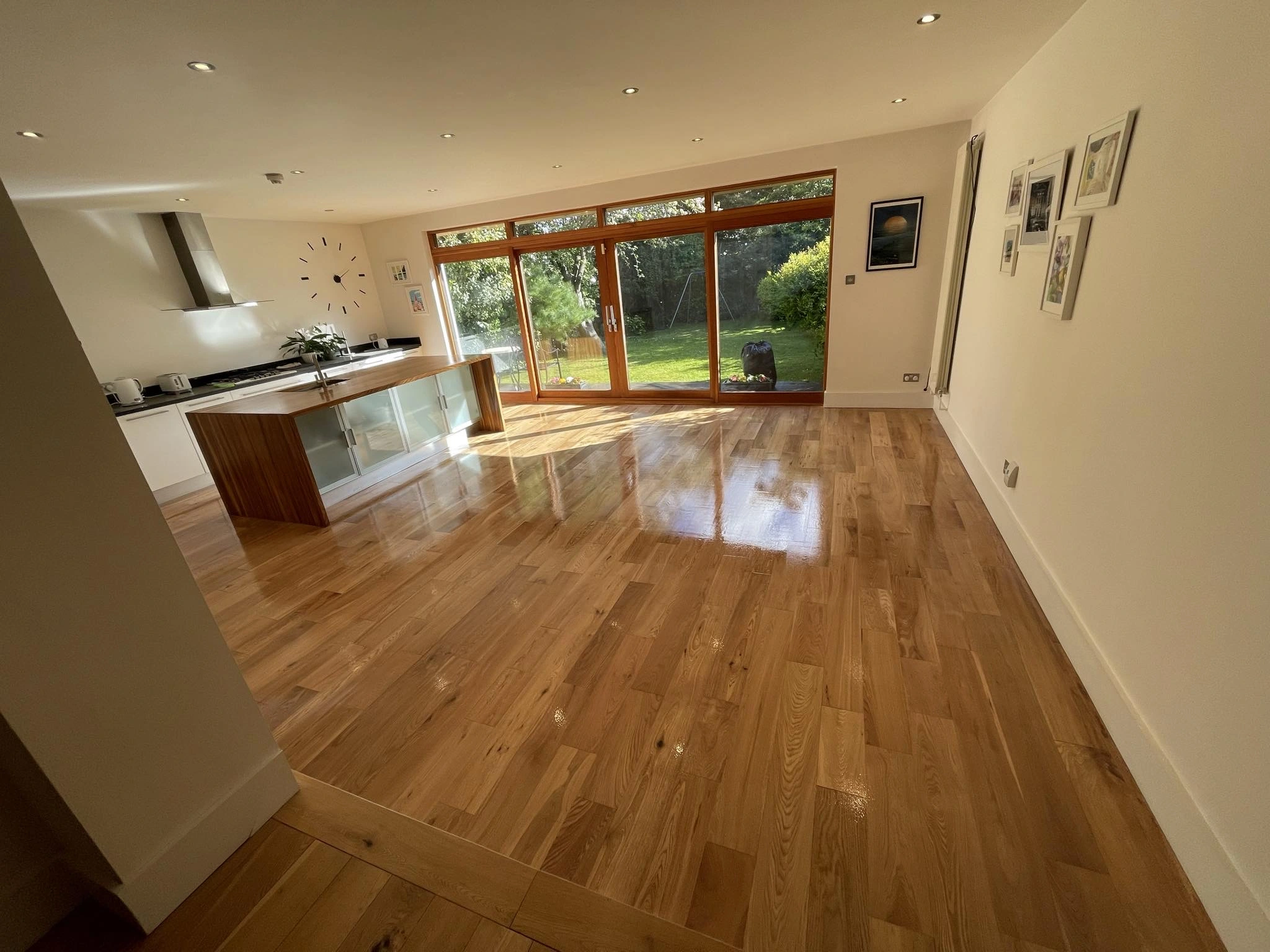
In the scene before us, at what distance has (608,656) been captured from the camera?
2.10 metres

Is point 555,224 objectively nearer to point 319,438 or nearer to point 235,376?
point 319,438

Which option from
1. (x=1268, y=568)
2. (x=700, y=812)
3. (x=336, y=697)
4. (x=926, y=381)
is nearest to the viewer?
(x=1268, y=568)

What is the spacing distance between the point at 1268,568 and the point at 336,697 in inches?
111

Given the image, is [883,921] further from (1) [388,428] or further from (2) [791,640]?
(1) [388,428]

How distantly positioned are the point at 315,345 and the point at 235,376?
1.85m

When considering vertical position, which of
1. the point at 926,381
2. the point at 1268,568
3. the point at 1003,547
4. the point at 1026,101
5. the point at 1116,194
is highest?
the point at 1026,101

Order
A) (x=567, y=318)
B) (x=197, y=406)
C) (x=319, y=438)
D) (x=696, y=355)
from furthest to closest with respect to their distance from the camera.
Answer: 1. (x=567, y=318)
2. (x=696, y=355)
3. (x=197, y=406)
4. (x=319, y=438)

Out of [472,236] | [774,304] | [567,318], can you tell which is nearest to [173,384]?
[472,236]

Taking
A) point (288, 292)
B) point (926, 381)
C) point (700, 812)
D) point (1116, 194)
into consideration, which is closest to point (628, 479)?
point (700, 812)

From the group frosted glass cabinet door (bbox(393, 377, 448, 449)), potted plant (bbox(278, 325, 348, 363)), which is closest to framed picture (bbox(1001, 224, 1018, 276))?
frosted glass cabinet door (bbox(393, 377, 448, 449))

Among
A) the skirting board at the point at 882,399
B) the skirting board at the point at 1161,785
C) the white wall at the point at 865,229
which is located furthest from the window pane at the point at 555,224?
the skirting board at the point at 1161,785

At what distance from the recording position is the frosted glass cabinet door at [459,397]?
16.4ft

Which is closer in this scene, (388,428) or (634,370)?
(388,428)

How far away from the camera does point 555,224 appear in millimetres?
6020
